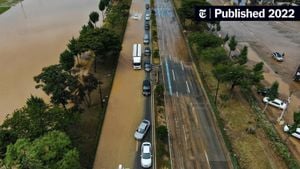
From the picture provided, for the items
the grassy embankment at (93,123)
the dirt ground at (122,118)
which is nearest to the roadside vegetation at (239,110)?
the dirt ground at (122,118)

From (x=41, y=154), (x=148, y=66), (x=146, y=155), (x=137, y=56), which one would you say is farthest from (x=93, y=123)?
(x=137, y=56)

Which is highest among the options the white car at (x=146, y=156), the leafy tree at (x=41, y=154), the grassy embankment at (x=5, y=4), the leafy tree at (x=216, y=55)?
the grassy embankment at (x=5, y=4)

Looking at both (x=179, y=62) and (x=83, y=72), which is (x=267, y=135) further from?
(x=83, y=72)

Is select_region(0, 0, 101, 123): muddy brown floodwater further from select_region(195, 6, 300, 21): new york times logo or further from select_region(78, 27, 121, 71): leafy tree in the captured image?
select_region(195, 6, 300, 21): new york times logo

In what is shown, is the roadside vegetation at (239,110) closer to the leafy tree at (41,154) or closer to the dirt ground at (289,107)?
the dirt ground at (289,107)

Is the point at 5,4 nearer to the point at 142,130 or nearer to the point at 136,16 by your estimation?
the point at 136,16

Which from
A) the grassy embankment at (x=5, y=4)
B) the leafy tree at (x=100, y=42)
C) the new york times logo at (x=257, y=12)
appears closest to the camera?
the new york times logo at (x=257, y=12)

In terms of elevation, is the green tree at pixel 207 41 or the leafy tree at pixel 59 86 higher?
the green tree at pixel 207 41
